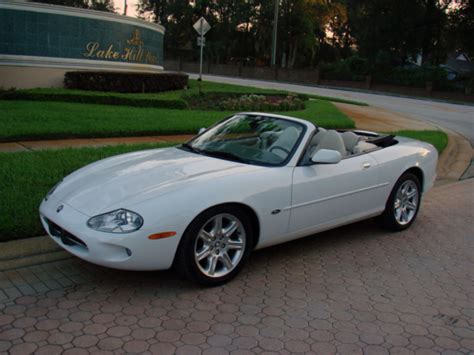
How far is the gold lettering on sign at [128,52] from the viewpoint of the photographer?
57.3ft

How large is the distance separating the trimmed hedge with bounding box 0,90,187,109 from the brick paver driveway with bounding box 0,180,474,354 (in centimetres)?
1019


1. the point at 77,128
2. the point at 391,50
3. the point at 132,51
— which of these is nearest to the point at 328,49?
the point at 391,50

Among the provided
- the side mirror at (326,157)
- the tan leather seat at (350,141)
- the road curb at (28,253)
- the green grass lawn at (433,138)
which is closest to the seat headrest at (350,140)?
the tan leather seat at (350,141)

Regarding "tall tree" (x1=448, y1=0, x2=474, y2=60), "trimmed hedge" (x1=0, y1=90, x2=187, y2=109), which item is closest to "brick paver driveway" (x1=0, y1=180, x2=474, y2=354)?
"trimmed hedge" (x1=0, y1=90, x2=187, y2=109)

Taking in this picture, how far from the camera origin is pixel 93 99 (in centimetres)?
1434

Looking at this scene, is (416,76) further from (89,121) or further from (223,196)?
(223,196)

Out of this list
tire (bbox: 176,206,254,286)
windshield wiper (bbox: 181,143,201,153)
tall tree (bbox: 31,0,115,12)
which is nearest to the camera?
tire (bbox: 176,206,254,286)

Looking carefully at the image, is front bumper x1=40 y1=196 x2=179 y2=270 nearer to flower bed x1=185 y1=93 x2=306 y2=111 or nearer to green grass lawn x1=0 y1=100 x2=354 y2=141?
green grass lawn x1=0 y1=100 x2=354 y2=141

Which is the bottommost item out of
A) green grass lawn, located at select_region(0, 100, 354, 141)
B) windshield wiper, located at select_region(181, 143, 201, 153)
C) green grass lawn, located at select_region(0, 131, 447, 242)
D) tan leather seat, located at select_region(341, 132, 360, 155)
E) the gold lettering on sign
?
green grass lawn, located at select_region(0, 131, 447, 242)

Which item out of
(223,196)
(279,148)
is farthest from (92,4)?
(223,196)

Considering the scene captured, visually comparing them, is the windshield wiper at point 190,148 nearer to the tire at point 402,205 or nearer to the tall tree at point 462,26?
the tire at point 402,205

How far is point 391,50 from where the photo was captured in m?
47.5

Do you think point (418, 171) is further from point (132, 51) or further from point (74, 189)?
point (132, 51)

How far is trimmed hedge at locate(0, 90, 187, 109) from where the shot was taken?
547 inches
